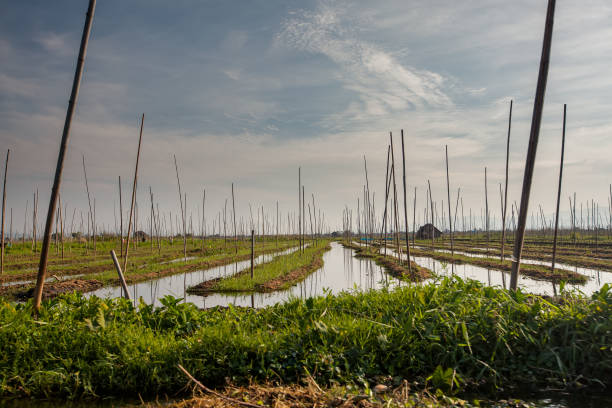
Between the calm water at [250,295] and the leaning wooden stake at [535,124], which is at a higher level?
the leaning wooden stake at [535,124]

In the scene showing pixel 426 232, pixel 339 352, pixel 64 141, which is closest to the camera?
pixel 339 352

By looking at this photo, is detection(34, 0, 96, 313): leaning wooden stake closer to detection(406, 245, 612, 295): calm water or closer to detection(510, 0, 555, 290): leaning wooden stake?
detection(510, 0, 555, 290): leaning wooden stake

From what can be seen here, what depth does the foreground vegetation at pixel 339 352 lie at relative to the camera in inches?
145

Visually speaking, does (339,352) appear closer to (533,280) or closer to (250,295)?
(250,295)

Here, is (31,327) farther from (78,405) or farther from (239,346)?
(239,346)

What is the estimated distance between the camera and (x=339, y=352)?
380 cm

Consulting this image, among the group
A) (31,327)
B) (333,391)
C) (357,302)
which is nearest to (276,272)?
(357,302)

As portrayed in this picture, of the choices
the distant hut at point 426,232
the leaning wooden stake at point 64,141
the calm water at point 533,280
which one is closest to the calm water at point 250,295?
the leaning wooden stake at point 64,141

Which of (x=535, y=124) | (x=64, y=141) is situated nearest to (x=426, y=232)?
(x=535, y=124)

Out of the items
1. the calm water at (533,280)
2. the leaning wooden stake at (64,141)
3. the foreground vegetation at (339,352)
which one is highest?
the leaning wooden stake at (64,141)

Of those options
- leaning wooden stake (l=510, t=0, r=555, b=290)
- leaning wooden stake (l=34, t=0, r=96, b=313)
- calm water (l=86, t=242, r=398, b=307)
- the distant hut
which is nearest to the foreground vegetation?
leaning wooden stake (l=34, t=0, r=96, b=313)

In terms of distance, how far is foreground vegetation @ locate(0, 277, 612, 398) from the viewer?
3.68 m

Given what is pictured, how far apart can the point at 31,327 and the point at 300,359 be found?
11.1 ft

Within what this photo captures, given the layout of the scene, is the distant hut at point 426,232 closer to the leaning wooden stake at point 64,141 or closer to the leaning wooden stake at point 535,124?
the leaning wooden stake at point 535,124
